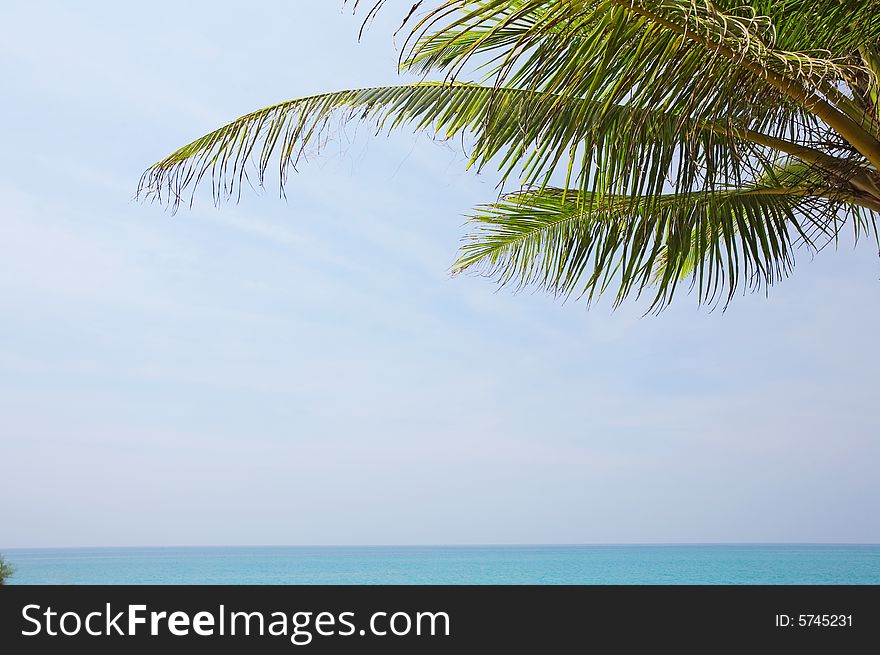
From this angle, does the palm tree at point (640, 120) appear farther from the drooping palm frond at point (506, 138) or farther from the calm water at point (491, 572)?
the calm water at point (491, 572)

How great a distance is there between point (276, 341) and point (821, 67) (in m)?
63.2

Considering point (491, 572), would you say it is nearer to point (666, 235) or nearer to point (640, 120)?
point (666, 235)

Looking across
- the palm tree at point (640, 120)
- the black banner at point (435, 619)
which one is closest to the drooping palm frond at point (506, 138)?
the palm tree at point (640, 120)

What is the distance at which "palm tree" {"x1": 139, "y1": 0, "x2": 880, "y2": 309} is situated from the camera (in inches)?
91.1

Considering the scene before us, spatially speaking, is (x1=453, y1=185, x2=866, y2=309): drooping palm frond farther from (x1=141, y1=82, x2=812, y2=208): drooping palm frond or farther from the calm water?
the calm water

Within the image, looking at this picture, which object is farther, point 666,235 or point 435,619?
point 435,619

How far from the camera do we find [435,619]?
4.29 meters

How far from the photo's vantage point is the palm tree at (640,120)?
2314 mm

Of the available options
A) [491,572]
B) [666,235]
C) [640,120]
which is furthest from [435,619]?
[491,572]

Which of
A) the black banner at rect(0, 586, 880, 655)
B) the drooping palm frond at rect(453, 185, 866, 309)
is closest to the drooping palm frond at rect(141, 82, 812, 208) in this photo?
the drooping palm frond at rect(453, 185, 866, 309)

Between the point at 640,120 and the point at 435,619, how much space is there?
2.80 metres

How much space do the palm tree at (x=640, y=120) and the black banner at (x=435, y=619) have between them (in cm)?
147

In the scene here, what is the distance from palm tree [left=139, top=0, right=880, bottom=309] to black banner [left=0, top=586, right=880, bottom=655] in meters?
1.47

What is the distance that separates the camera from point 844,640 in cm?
350
